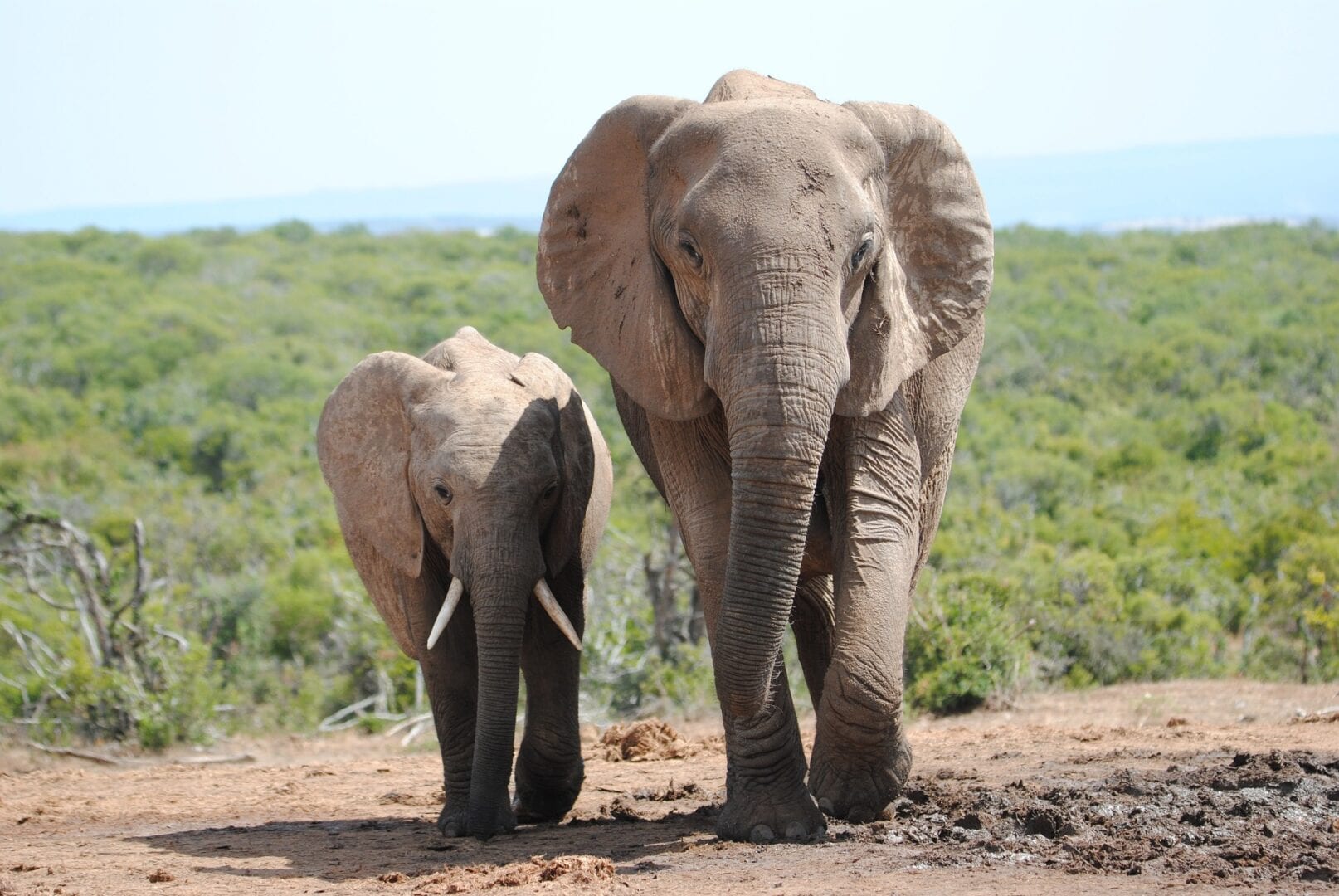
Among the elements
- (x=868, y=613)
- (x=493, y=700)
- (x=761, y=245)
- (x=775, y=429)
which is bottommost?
(x=493, y=700)

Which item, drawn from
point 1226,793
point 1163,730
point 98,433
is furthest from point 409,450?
point 98,433

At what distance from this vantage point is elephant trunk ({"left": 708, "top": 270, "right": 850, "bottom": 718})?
15.8 ft

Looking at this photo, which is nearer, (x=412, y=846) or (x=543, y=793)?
(x=412, y=846)

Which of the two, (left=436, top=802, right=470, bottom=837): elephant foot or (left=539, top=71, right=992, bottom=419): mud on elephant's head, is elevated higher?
(left=539, top=71, right=992, bottom=419): mud on elephant's head

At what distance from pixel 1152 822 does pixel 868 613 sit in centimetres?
101

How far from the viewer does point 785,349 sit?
4809 millimetres

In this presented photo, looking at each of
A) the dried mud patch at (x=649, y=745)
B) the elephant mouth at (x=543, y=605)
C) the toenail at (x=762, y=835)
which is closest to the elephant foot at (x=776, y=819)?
the toenail at (x=762, y=835)

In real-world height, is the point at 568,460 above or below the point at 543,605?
above

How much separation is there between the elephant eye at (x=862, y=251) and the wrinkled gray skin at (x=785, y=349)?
13 millimetres

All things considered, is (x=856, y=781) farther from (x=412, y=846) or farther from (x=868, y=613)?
(x=412, y=846)

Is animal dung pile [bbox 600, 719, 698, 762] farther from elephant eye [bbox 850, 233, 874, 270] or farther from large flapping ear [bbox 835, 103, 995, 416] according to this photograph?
elephant eye [bbox 850, 233, 874, 270]

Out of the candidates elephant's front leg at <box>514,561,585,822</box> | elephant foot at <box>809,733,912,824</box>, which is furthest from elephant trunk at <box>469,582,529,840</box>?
elephant foot at <box>809,733,912,824</box>

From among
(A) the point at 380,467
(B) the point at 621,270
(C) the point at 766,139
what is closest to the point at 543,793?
(A) the point at 380,467

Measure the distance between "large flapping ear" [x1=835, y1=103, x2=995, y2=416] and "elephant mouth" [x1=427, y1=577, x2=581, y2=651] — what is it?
1395mm
